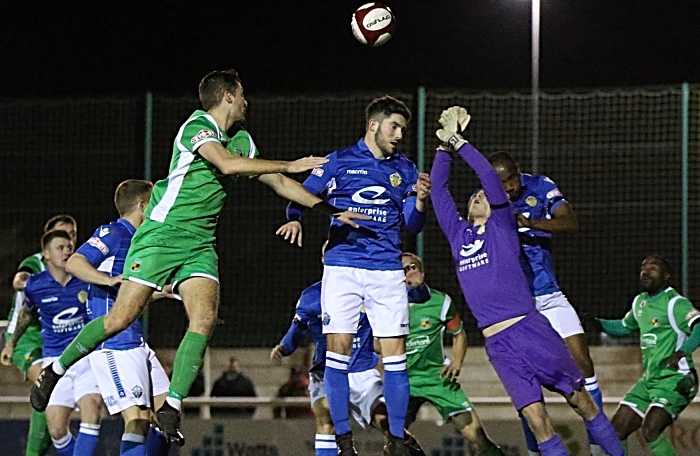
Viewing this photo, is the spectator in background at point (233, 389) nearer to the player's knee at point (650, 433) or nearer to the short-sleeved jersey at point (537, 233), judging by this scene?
the player's knee at point (650, 433)

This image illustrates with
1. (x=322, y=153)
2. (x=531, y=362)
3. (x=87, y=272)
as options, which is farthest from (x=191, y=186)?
(x=322, y=153)

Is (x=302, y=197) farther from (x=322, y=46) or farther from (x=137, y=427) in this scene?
(x=322, y=46)

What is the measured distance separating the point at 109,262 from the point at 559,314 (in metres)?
3.42

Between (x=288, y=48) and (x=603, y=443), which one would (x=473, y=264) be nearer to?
(x=603, y=443)

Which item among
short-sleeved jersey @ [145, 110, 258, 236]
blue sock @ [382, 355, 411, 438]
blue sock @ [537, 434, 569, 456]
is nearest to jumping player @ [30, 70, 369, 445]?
short-sleeved jersey @ [145, 110, 258, 236]

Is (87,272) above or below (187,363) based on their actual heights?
above

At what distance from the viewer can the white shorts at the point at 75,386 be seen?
9.61 m

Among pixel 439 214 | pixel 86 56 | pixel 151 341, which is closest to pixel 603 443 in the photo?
pixel 439 214

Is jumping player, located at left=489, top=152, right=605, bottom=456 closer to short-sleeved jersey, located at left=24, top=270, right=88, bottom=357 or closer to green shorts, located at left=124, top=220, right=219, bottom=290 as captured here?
green shorts, located at left=124, top=220, right=219, bottom=290

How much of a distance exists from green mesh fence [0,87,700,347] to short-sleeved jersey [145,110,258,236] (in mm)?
6120

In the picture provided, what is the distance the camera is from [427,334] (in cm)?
1062

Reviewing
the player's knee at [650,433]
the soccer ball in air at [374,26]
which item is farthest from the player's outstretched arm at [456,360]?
the soccer ball in air at [374,26]

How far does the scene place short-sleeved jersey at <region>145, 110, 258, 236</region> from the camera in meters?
7.68

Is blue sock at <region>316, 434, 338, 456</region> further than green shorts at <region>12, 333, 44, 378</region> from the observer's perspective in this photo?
No
